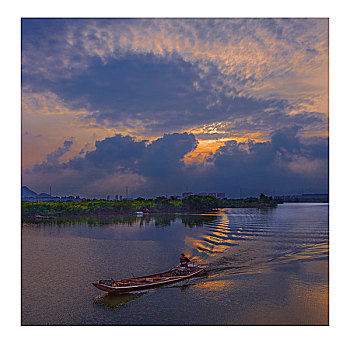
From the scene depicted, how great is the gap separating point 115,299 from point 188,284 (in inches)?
99.2

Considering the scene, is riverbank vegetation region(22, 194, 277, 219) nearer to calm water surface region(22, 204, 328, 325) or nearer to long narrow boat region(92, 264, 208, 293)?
calm water surface region(22, 204, 328, 325)

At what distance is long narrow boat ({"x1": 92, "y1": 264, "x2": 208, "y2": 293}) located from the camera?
8.79m

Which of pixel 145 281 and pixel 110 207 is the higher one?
pixel 145 281

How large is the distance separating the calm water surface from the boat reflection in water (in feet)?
0.09

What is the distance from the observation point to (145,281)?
9438 mm

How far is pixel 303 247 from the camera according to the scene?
51.9ft

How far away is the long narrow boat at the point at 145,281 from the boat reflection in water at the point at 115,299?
0.47 ft

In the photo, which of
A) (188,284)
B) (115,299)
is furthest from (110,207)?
(115,299)

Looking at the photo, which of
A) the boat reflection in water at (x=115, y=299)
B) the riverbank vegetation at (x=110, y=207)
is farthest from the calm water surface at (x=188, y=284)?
the riverbank vegetation at (x=110, y=207)

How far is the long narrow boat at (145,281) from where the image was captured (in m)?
8.79

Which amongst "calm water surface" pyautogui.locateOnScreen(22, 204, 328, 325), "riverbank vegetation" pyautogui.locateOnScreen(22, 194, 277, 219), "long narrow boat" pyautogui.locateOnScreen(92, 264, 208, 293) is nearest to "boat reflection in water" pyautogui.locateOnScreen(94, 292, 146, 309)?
"calm water surface" pyautogui.locateOnScreen(22, 204, 328, 325)

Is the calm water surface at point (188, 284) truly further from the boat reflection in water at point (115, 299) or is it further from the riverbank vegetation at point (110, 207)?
the riverbank vegetation at point (110, 207)

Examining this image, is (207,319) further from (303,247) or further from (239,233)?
(239,233)

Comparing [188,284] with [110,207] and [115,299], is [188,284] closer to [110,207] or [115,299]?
[115,299]
